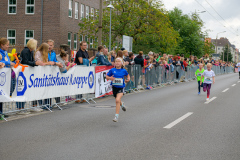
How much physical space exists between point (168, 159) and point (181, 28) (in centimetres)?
6997

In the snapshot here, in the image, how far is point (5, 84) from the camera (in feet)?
32.3

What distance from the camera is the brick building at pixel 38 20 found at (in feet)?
132

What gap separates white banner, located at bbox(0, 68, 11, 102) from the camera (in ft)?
31.9

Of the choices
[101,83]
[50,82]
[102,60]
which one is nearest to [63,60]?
[50,82]

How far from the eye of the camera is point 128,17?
39.2 m

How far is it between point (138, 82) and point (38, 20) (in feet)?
78.2

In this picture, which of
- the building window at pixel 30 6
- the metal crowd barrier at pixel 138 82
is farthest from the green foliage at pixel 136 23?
the metal crowd barrier at pixel 138 82

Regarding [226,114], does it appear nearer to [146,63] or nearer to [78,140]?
[78,140]

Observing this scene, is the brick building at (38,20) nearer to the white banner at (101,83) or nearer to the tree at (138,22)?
the tree at (138,22)

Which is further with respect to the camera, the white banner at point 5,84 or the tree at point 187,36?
the tree at point 187,36

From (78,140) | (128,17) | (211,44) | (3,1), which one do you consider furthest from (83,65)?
(211,44)

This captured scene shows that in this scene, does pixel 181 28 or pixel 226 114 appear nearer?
pixel 226 114

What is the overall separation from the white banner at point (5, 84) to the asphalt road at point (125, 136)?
2.29ft

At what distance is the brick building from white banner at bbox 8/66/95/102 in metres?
27.1
